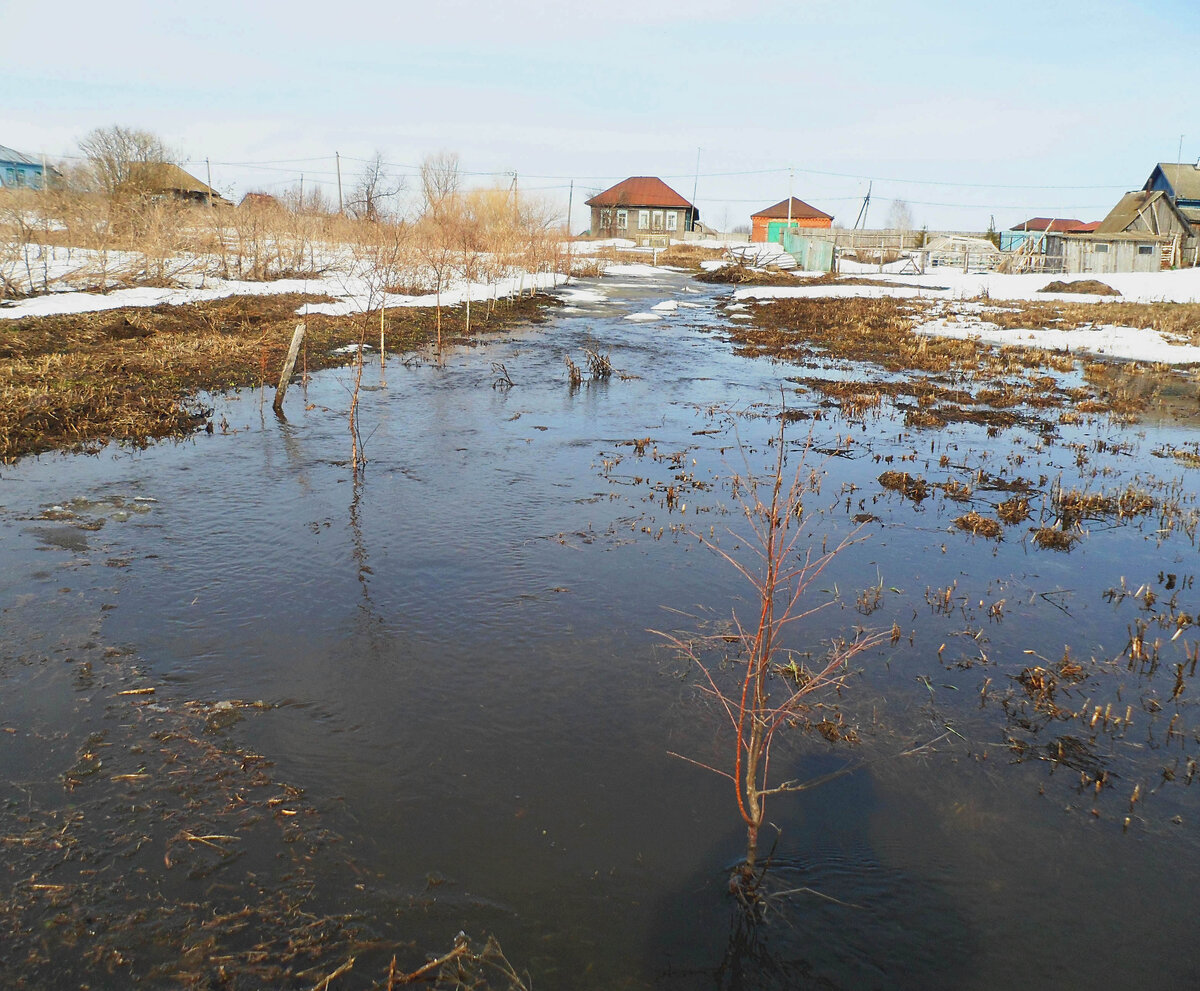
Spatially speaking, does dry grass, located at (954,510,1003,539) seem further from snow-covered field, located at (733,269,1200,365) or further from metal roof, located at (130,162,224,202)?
metal roof, located at (130,162,224,202)

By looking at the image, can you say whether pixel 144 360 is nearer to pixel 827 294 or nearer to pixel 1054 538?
pixel 1054 538

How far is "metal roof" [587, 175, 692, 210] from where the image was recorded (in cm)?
7194

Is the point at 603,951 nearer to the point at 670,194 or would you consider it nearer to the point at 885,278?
the point at 885,278

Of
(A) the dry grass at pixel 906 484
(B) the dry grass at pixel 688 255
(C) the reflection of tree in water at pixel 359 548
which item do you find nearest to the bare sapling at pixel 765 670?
(A) the dry grass at pixel 906 484

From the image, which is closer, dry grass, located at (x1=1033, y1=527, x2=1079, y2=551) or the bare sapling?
the bare sapling

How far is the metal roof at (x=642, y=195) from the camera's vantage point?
236ft

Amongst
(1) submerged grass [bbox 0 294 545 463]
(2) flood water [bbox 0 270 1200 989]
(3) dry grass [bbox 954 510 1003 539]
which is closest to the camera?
(2) flood water [bbox 0 270 1200 989]

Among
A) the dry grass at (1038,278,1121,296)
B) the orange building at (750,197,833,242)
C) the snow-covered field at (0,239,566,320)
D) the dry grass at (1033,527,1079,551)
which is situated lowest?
the dry grass at (1033,527,1079,551)

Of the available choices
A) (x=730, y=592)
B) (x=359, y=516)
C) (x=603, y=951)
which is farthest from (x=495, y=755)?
(x=359, y=516)

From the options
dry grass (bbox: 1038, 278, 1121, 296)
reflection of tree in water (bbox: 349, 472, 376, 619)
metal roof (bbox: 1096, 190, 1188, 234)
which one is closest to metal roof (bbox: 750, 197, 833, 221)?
metal roof (bbox: 1096, 190, 1188, 234)

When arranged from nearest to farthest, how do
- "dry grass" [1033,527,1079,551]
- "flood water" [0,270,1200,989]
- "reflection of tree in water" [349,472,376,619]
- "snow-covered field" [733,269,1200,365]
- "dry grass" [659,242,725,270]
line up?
"flood water" [0,270,1200,989] < "reflection of tree in water" [349,472,376,619] < "dry grass" [1033,527,1079,551] < "snow-covered field" [733,269,1200,365] < "dry grass" [659,242,725,270]

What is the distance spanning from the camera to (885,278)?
39969 millimetres

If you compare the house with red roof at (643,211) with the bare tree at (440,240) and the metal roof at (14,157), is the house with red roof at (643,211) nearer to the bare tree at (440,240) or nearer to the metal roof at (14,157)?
the bare tree at (440,240)

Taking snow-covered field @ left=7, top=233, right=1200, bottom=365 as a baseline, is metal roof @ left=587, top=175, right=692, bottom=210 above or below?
above
